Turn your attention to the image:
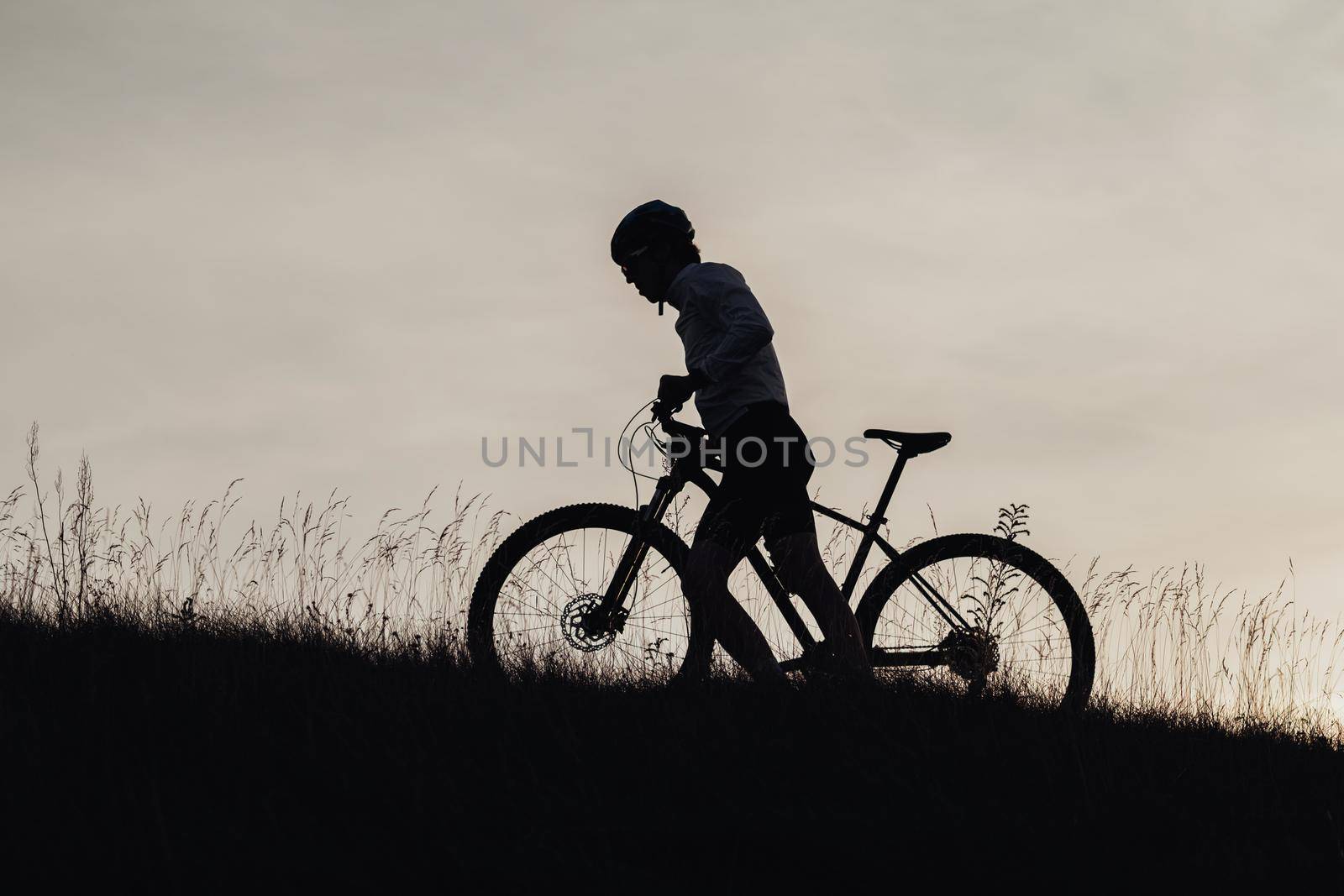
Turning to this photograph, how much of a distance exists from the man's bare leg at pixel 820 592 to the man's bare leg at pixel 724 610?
0.22 m

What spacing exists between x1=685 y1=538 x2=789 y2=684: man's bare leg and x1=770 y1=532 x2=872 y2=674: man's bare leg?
225mm

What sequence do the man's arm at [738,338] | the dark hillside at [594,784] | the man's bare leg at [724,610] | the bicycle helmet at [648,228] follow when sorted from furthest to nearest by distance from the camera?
1. the bicycle helmet at [648,228]
2. the man's bare leg at [724,610]
3. the man's arm at [738,338]
4. the dark hillside at [594,784]

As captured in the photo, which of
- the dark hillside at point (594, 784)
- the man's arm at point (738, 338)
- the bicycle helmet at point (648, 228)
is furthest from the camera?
the bicycle helmet at point (648, 228)

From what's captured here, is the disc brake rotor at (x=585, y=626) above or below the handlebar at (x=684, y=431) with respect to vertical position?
below

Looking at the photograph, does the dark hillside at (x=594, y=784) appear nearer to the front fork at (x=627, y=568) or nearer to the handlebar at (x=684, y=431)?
the front fork at (x=627, y=568)

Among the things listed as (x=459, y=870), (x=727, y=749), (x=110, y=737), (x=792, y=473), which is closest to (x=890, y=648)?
(x=792, y=473)

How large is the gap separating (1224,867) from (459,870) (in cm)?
228

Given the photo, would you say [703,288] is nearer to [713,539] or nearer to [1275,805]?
[713,539]

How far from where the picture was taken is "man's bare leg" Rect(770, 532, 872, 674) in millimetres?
5246

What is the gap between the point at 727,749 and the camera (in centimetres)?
435

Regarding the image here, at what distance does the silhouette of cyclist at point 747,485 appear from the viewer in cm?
516

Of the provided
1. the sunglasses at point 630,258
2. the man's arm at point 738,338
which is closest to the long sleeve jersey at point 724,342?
the man's arm at point 738,338

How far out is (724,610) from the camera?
521cm

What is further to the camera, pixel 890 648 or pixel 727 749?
pixel 890 648
